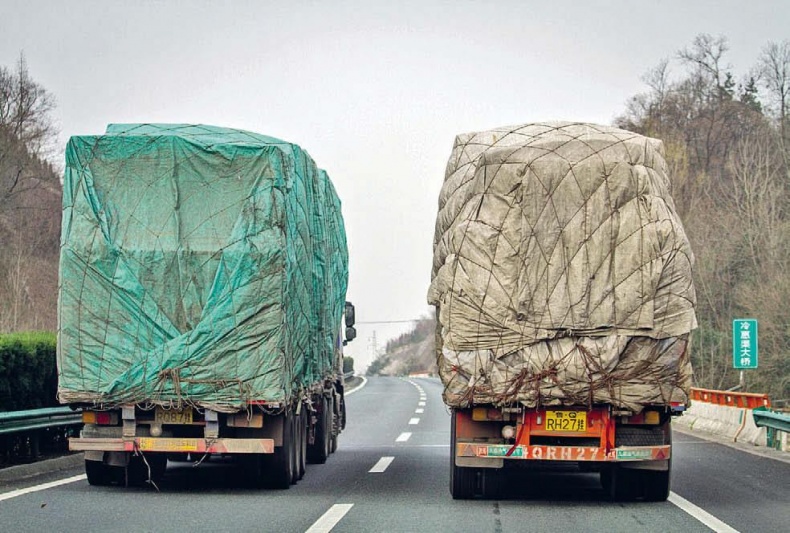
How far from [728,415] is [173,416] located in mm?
13679

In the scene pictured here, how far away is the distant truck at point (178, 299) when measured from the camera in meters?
11.5

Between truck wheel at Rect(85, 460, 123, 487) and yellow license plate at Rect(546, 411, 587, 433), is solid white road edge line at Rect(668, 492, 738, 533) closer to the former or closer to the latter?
yellow license plate at Rect(546, 411, 587, 433)

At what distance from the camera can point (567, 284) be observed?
1084 centimetres

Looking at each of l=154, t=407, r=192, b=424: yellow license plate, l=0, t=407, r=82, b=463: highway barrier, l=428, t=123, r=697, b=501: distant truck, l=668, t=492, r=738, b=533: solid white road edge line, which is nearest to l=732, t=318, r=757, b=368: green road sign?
l=668, t=492, r=738, b=533: solid white road edge line

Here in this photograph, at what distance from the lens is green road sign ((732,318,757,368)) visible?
25.3 m

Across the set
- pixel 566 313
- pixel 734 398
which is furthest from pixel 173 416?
pixel 734 398

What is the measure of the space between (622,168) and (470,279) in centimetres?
188

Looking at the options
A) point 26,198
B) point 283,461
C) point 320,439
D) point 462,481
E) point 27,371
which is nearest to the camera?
point 462,481

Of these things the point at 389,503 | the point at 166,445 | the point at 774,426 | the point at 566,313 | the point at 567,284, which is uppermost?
the point at 567,284

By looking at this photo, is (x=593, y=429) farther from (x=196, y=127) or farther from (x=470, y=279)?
(x=196, y=127)

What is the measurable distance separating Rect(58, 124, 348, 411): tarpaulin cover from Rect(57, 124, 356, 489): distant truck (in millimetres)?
13

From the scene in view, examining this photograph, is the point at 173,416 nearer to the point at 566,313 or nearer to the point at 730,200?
the point at 566,313

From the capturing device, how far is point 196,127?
42.7 feet

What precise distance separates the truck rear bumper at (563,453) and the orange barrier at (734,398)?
10550mm
